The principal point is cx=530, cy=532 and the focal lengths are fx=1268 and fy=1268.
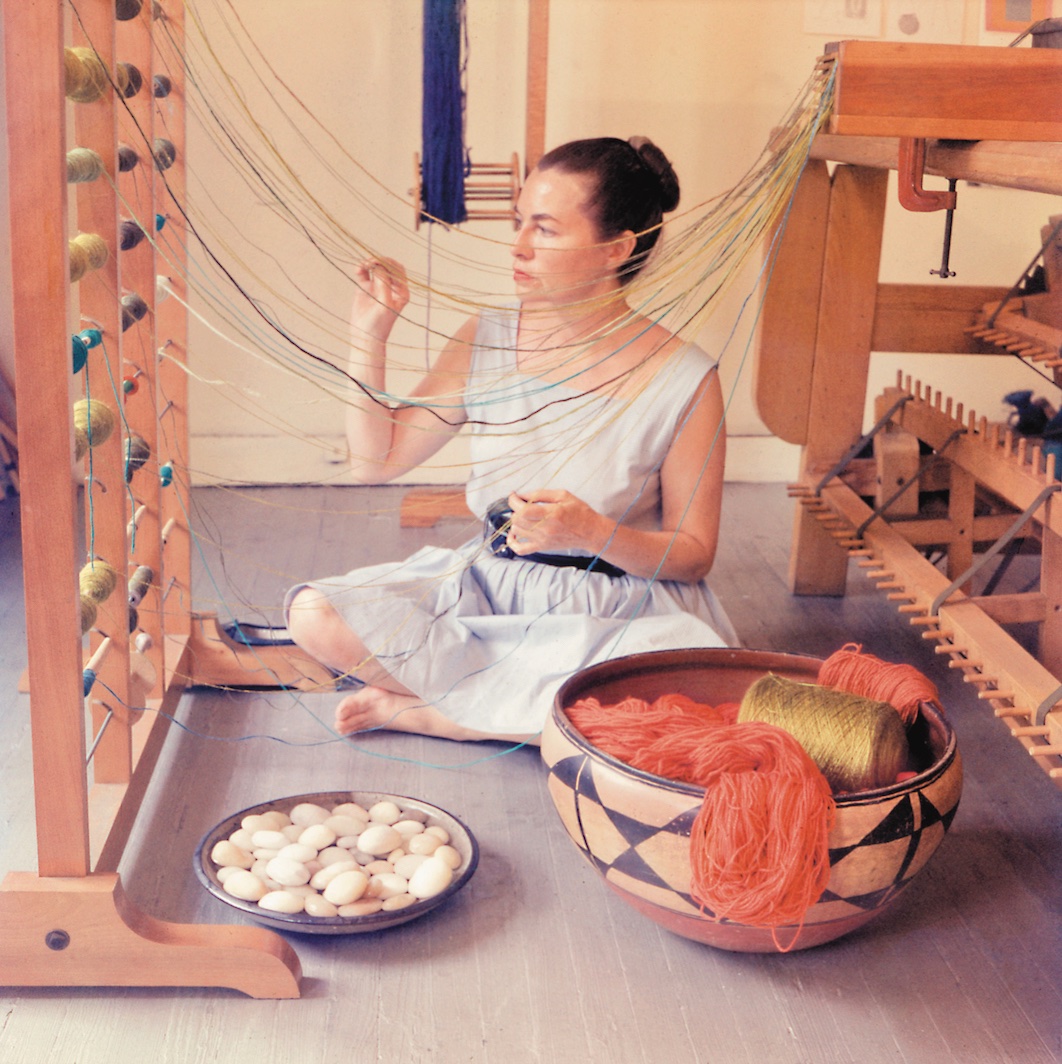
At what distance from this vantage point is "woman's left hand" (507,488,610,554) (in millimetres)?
1662

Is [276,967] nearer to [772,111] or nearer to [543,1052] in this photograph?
[543,1052]

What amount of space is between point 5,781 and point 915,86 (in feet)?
4.87

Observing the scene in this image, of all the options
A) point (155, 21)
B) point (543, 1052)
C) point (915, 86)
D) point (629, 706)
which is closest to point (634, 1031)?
point (543, 1052)

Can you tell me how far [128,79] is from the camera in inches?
57.9

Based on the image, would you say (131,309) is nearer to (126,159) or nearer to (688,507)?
(126,159)

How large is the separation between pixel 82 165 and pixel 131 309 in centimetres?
33

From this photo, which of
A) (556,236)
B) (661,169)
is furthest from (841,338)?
(556,236)

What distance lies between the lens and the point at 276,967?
1330mm

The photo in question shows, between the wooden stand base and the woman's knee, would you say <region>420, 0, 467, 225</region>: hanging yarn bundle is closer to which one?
the woman's knee

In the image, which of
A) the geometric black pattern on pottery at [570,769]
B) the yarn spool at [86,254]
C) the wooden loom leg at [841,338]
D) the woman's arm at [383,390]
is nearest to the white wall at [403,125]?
the wooden loom leg at [841,338]

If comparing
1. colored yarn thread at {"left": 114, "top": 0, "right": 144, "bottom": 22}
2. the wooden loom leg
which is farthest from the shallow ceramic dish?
the wooden loom leg

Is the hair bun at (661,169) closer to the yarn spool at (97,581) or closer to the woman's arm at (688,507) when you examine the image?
the woman's arm at (688,507)

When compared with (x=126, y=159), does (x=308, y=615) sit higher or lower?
lower

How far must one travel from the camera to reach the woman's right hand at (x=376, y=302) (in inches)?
69.1
